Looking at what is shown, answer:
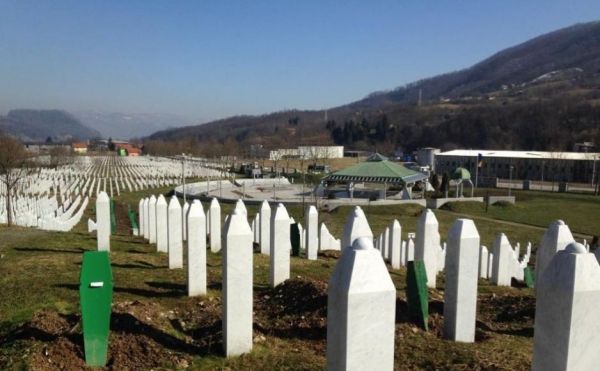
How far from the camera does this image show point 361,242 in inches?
132

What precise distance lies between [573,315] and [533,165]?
7091 cm

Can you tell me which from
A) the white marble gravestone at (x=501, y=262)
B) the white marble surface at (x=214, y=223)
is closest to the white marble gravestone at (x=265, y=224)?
the white marble surface at (x=214, y=223)

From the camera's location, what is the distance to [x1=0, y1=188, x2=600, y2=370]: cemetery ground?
4949 millimetres

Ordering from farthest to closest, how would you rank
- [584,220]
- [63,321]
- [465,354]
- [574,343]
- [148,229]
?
[584,220] < [148,229] < [63,321] < [465,354] < [574,343]

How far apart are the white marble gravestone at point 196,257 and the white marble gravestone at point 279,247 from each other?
1199 millimetres

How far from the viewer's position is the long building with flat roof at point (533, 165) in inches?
2456

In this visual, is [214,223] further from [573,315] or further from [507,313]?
[573,315]

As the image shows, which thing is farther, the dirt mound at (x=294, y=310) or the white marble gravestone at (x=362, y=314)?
the dirt mound at (x=294, y=310)

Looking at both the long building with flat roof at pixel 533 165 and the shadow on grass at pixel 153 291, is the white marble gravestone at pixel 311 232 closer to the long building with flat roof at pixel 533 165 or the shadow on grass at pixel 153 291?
the shadow on grass at pixel 153 291

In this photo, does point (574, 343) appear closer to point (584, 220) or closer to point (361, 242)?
point (361, 242)

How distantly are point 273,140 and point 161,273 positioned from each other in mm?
144064

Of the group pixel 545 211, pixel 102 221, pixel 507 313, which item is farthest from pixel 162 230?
pixel 545 211

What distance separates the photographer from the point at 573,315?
3.14 meters

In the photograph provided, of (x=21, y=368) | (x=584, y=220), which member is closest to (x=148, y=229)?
(x=21, y=368)
